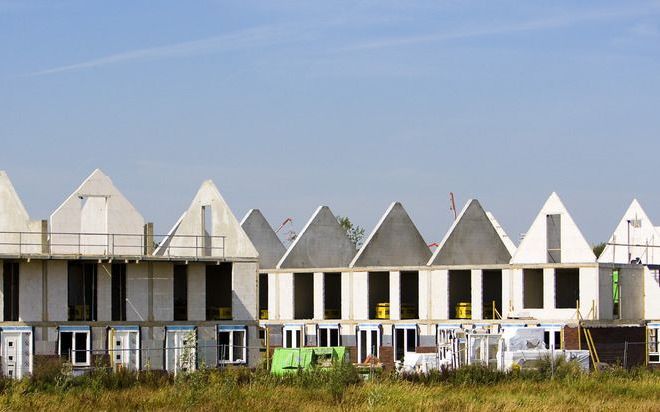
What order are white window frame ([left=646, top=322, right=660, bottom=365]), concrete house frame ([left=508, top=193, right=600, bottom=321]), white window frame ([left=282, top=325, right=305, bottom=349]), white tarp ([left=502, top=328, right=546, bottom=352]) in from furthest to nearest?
white window frame ([left=282, top=325, right=305, bottom=349]) < white window frame ([left=646, top=322, right=660, bottom=365]) < concrete house frame ([left=508, top=193, right=600, bottom=321]) < white tarp ([left=502, top=328, right=546, bottom=352])

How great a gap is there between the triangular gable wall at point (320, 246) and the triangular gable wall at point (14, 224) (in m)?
16.4

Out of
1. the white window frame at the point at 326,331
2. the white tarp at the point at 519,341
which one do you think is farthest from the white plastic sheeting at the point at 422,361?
the white window frame at the point at 326,331

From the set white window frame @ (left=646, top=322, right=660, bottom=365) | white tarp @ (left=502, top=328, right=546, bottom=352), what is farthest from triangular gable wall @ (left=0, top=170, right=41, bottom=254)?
white window frame @ (left=646, top=322, right=660, bottom=365)

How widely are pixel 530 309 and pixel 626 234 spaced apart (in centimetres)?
1393

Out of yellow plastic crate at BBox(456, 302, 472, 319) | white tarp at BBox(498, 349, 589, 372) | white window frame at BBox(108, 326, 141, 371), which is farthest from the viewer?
yellow plastic crate at BBox(456, 302, 472, 319)

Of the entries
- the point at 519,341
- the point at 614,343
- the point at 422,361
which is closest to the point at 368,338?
the point at 614,343

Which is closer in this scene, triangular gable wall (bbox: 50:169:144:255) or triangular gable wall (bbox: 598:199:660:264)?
triangular gable wall (bbox: 50:169:144:255)

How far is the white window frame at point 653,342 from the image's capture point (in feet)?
204

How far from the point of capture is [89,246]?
61.6m

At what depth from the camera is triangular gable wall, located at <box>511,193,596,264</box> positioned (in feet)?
205

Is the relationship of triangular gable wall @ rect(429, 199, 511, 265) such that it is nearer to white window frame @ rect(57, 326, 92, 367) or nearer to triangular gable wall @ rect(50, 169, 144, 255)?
triangular gable wall @ rect(50, 169, 144, 255)

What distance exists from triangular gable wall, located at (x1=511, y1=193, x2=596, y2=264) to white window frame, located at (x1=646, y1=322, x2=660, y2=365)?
4445 millimetres

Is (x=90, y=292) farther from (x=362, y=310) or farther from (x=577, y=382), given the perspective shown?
(x=577, y=382)

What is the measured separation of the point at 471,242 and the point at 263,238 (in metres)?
13.9
